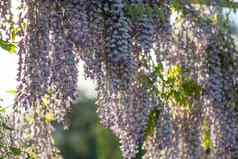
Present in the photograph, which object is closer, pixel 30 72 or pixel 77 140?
pixel 30 72

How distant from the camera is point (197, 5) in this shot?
8.77 meters

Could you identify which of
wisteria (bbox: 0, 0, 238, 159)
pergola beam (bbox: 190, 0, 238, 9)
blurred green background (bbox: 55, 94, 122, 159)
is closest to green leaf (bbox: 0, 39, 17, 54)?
wisteria (bbox: 0, 0, 238, 159)

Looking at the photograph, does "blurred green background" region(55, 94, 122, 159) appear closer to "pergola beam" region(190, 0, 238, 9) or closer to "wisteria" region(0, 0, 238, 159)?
"wisteria" region(0, 0, 238, 159)

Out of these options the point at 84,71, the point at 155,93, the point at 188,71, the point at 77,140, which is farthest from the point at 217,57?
the point at 77,140

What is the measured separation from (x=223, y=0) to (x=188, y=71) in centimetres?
83

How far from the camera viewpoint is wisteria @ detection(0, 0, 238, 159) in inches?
267

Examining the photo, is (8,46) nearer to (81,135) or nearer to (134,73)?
(134,73)

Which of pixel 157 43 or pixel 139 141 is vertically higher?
pixel 157 43

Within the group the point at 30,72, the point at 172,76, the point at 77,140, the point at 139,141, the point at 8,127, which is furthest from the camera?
the point at 77,140

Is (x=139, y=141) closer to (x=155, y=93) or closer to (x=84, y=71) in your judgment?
(x=155, y=93)

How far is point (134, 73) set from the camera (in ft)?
23.2

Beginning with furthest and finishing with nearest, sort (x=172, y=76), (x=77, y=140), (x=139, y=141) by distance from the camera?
1. (x=77, y=140)
2. (x=172, y=76)
3. (x=139, y=141)

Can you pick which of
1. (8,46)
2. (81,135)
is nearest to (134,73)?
(8,46)

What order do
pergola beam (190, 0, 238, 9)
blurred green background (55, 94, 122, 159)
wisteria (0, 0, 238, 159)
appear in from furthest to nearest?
blurred green background (55, 94, 122, 159) < pergola beam (190, 0, 238, 9) < wisteria (0, 0, 238, 159)
